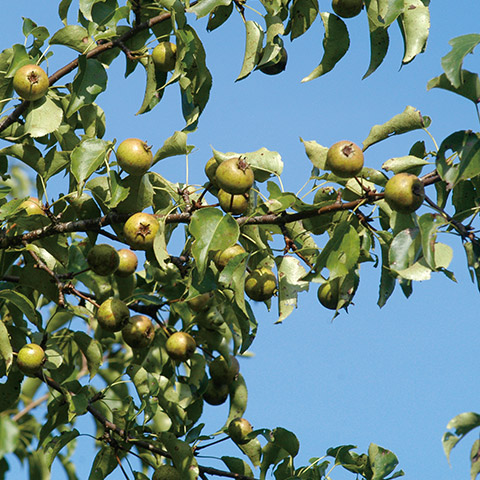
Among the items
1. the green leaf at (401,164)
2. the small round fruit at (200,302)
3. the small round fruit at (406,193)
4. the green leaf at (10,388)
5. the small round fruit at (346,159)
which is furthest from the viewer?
the green leaf at (10,388)

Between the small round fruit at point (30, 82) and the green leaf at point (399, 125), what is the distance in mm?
1416

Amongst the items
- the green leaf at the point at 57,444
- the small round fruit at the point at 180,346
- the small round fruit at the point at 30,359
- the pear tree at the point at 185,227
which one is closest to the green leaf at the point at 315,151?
the pear tree at the point at 185,227

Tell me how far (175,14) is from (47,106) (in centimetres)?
70

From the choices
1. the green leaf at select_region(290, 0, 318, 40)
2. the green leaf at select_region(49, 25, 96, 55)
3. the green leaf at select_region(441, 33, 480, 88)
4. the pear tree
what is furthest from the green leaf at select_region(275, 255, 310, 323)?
the green leaf at select_region(49, 25, 96, 55)

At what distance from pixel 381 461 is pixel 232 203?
1.23 m

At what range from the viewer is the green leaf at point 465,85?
213 centimetres

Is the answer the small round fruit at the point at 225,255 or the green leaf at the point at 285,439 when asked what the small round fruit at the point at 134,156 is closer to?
the small round fruit at the point at 225,255

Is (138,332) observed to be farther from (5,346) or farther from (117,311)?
(5,346)

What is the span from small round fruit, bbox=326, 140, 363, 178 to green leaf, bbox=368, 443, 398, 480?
1.19 meters

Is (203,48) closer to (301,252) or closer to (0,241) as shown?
(301,252)

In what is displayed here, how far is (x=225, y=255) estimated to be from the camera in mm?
2764

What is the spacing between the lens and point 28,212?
10.4 ft

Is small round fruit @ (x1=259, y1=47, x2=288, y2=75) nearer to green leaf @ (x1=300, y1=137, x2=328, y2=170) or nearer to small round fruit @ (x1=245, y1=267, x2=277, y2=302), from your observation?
green leaf @ (x1=300, y1=137, x2=328, y2=170)

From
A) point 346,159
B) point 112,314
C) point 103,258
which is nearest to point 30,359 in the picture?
point 112,314
